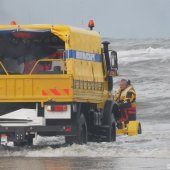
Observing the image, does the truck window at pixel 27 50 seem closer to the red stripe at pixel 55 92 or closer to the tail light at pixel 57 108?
the red stripe at pixel 55 92

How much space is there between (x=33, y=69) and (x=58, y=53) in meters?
1.14

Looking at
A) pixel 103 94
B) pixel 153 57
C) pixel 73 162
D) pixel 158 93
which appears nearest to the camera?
pixel 73 162

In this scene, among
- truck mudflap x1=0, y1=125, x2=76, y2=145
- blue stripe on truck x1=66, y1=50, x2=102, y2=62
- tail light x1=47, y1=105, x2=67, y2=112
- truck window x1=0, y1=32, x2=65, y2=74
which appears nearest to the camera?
tail light x1=47, y1=105, x2=67, y2=112

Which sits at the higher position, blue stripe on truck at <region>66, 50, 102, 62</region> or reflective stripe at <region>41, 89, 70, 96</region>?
blue stripe on truck at <region>66, 50, 102, 62</region>

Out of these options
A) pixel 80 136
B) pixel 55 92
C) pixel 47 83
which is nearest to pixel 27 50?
pixel 47 83

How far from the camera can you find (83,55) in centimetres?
1823

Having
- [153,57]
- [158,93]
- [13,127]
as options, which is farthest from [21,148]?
[153,57]

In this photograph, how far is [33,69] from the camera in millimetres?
17344

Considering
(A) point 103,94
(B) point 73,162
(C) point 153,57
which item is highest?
(C) point 153,57

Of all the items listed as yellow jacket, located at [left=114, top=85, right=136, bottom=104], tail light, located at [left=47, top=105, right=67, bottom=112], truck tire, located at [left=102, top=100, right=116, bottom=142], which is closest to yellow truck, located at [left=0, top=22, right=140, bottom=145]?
tail light, located at [left=47, top=105, right=67, bottom=112]

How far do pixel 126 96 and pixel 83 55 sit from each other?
3.17 m

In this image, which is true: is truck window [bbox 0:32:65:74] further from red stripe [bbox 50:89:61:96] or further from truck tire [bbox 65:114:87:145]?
truck tire [bbox 65:114:87:145]

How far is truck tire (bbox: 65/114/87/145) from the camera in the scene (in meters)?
17.4

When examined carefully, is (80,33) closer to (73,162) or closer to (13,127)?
(13,127)
